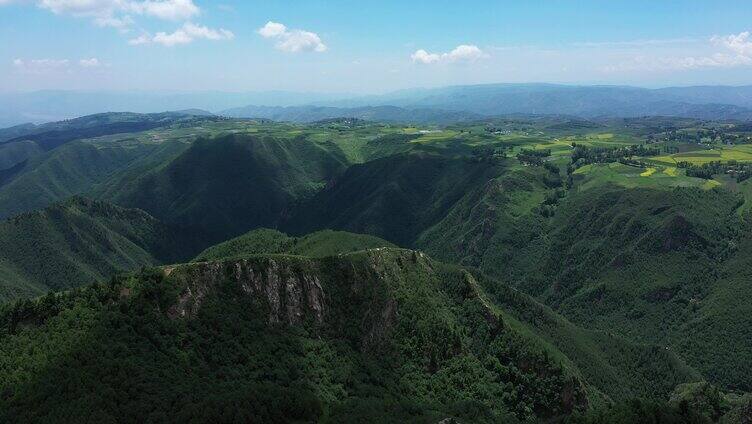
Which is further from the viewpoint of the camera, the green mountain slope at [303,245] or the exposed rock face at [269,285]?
the green mountain slope at [303,245]

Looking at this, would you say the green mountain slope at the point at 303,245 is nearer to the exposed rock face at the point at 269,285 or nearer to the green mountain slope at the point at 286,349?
the green mountain slope at the point at 286,349

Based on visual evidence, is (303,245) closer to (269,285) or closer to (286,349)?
(269,285)

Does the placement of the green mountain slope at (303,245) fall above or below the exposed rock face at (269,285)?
below

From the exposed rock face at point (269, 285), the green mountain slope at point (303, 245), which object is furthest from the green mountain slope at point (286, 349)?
the green mountain slope at point (303, 245)

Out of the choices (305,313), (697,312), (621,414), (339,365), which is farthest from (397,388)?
(697,312)

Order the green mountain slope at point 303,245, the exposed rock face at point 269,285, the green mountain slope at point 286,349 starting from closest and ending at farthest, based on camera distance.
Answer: the green mountain slope at point 286,349, the exposed rock face at point 269,285, the green mountain slope at point 303,245

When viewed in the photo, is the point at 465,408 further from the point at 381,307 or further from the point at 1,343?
the point at 1,343
